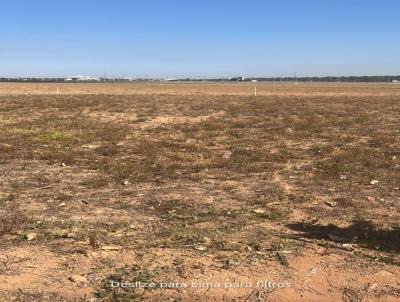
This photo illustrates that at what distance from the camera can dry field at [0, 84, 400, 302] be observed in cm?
580

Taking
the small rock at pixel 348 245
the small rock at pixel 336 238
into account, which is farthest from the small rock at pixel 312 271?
the small rock at pixel 336 238

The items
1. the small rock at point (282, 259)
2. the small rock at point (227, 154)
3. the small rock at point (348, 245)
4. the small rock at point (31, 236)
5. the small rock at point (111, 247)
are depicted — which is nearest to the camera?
the small rock at point (282, 259)

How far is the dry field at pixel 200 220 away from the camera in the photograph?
228 inches

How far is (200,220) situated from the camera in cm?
812

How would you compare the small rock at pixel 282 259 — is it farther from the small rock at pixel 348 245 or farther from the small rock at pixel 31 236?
the small rock at pixel 31 236

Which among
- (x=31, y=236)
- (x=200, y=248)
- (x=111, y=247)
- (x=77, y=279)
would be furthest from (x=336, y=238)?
(x=31, y=236)

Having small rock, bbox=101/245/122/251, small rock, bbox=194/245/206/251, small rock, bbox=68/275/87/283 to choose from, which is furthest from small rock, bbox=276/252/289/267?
small rock, bbox=68/275/87/283

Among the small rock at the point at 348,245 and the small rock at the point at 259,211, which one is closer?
the small rock at the point at 348,245

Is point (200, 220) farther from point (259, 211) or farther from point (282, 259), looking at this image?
point (282, 259)

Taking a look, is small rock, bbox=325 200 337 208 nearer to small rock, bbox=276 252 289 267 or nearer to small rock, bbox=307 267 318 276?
small rock, bbox=276 252 289 267

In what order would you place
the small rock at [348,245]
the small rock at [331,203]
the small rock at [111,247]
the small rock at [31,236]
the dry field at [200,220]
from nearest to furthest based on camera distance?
the dry field at [200,220], the small rock at [111,247], the small rock at [348,245], the small rock at [31,236], the small rock at [331,203]

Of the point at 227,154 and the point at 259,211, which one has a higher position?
the point at 259,211

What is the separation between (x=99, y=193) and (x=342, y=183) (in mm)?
4749

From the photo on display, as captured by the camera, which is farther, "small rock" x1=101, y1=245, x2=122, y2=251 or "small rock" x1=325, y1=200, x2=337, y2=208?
"small rock" x1=325, y1=200, x2=337, y2=208
